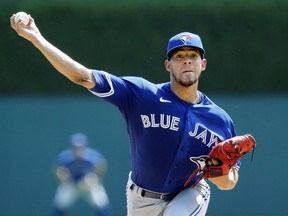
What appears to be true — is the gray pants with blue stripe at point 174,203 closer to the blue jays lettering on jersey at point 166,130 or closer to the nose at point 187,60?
the blue jays lettering on jersey at point 166,130

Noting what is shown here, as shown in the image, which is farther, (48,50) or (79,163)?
(79,163)

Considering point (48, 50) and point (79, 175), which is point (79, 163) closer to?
point (79, 175)

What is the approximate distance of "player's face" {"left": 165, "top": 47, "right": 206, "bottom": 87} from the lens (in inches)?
222

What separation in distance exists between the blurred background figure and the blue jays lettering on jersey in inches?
336

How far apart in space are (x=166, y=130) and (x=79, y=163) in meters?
8.92

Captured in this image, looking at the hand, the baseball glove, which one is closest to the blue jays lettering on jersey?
the baseball glove

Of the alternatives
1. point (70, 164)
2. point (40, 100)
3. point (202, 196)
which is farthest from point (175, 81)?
point (40, 100)

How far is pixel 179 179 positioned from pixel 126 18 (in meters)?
10.6

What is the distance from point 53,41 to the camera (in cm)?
1585

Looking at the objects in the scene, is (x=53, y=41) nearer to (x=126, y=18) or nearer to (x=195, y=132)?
(x=126, y=18)

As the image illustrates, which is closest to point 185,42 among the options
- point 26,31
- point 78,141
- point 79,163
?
point 26,31

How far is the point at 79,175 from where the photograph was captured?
14398 mm

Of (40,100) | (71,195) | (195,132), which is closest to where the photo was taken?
(195,132)

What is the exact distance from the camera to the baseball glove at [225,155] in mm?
5500
